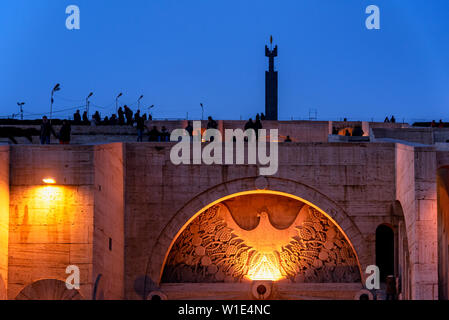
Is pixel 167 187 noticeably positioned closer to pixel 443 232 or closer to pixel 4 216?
pixel 4 216

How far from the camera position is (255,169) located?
2012cm

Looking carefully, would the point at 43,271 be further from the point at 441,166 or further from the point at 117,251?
the point at 441,166

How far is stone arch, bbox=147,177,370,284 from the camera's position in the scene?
19.9m

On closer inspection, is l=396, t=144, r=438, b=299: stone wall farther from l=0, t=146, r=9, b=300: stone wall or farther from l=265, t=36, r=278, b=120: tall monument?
l=265, t=36, r=278, b=120: tall monument

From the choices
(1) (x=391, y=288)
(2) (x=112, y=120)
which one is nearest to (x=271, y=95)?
(2) (x=112, y=120)

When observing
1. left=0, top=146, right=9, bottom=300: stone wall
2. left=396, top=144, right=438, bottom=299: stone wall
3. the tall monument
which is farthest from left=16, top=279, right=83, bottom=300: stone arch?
the tall monument

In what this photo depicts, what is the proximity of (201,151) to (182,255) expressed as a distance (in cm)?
246

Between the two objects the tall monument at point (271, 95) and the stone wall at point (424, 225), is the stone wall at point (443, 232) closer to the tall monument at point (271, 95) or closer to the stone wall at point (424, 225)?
the stone wall at point (424, 225)

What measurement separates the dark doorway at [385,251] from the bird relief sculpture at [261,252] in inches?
29.3

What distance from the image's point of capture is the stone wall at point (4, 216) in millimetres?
17266

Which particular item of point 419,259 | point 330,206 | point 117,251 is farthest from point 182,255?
point 419,259

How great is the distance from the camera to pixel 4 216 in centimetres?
1736
